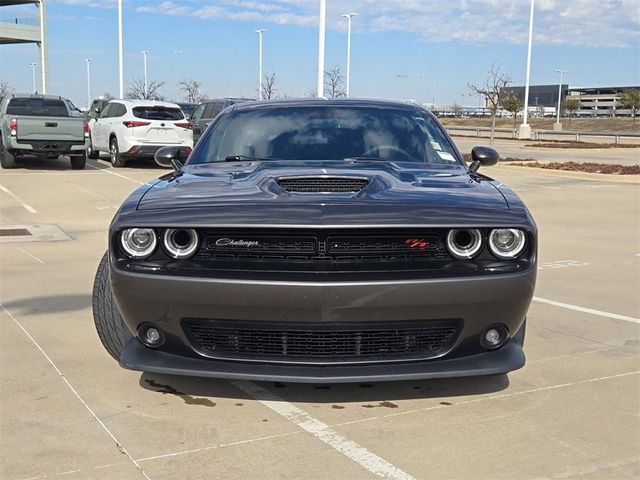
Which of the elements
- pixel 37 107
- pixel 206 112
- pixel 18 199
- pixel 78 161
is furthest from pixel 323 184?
pixel 206 112

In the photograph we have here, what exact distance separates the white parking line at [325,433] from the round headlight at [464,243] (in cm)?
97

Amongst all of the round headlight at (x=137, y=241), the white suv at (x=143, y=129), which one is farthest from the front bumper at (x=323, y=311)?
the white suv at (x=143, y=129)

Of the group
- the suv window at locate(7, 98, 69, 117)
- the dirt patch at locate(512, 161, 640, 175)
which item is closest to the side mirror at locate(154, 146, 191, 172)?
the suv window at locate(7, 98, 69, 117)

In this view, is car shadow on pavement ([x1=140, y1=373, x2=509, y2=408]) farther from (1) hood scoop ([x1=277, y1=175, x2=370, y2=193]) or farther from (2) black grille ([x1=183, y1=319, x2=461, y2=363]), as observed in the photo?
(1) hood scoop ([x1=277, y1=175, x2=370, y2=193])

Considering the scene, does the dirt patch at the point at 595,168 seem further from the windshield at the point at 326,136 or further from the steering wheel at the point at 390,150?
the steering wheel at the point at 390,150

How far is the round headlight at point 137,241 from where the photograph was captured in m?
3.35

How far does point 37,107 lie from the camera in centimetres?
1781

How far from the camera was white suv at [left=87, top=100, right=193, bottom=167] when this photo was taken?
17.8 metres

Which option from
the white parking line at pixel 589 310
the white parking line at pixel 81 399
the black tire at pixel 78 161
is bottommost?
the white parking line at pixel 81 399

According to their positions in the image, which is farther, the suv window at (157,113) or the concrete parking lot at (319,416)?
the suv window at (157,113)

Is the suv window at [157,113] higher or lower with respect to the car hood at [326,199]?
higher

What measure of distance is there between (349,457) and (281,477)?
1.07 feet

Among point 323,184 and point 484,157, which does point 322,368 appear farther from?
point 484,157

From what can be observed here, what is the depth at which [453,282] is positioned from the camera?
3172mm
